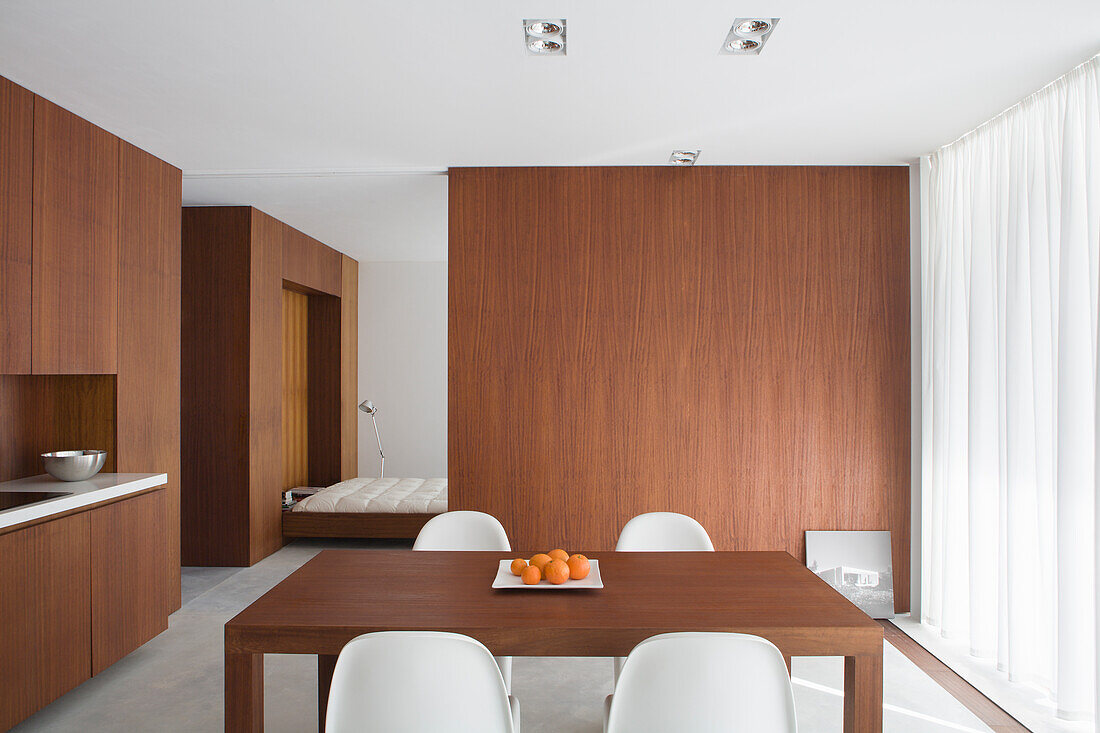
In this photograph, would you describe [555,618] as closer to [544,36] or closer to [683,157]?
[544,36]

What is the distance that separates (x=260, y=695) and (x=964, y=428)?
11.4 feet

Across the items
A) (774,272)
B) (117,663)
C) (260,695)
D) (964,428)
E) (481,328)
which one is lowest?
(117,663)

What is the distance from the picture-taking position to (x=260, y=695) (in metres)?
1.87

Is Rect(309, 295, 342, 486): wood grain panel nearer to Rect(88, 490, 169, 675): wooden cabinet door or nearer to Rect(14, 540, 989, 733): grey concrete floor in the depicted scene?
Rect(14, 540, 989, 733): grey concrete floor

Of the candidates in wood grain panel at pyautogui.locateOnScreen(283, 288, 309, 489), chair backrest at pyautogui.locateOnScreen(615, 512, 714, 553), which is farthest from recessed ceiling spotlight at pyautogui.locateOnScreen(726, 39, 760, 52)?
wood grain panel at pyautogui.locateOnScreen(283, 288, 309, 489)

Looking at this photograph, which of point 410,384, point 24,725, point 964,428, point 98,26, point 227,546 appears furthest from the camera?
point 410,384

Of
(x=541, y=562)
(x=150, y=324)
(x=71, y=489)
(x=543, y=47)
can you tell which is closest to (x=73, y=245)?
(x=150, y=324)

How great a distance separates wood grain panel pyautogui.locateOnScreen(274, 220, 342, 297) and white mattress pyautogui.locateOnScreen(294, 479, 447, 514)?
1.85 metres

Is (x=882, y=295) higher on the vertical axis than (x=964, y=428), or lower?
higher

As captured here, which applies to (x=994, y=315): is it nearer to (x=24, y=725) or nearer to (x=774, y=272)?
(x=774, y=272)

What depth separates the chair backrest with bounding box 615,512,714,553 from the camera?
2791mm

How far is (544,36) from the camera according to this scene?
2494 millimetres

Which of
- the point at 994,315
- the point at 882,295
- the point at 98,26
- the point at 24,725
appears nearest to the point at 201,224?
the point at 98,26

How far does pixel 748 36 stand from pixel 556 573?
6.46 feet
